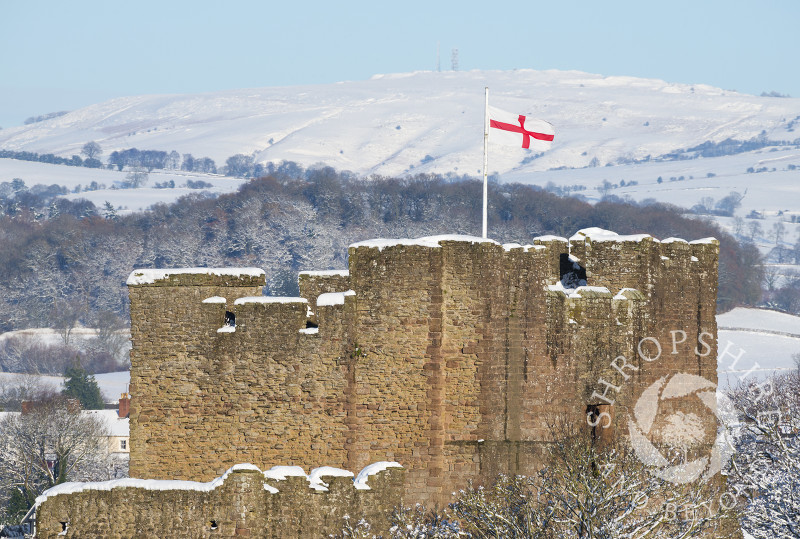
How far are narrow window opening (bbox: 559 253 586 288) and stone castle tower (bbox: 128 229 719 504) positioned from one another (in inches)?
67.7

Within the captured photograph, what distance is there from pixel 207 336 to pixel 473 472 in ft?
16.8

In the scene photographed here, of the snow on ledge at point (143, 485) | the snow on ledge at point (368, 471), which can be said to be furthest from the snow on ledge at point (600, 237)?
the snow on ledge at point (143, 485)

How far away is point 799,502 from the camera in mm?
25969

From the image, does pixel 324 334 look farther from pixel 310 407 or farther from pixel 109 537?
pixel 109 537

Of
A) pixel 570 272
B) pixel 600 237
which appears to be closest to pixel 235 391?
pixel 570 272

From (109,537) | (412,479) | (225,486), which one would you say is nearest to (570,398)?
(412,479)

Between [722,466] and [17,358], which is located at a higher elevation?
[722,466]

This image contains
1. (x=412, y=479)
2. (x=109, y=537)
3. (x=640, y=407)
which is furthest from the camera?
(x=640, y=407)

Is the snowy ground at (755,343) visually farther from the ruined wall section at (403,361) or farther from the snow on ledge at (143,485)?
the snow on ledge at (143,485)

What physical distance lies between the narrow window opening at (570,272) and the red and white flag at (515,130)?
4313 mm

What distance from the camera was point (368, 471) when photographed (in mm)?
23578

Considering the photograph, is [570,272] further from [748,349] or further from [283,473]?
[748,349]

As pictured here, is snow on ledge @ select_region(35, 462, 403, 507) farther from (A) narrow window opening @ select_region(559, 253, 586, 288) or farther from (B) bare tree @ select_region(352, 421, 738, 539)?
(A) narrow window opening @ select_region(559, 253, 586, 288)

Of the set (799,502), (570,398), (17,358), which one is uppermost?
(570,398)
